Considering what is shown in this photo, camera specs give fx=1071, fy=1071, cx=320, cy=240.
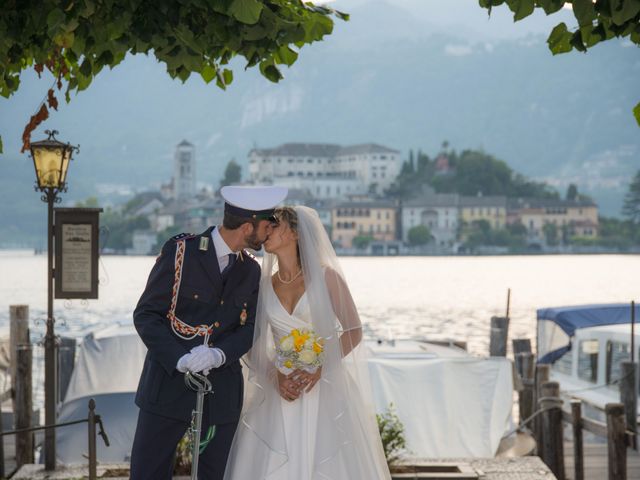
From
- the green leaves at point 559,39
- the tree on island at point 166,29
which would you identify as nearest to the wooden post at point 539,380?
the green leaves at point 559,39

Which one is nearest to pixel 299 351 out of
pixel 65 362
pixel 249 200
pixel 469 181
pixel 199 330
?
pixel 199 330

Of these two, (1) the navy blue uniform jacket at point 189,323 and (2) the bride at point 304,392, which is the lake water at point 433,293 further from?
(1) the navy blue uniform jacket at point 189,323

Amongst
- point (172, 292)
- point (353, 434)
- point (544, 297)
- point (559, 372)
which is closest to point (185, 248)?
point (172, 292)

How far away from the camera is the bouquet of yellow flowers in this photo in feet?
15.8

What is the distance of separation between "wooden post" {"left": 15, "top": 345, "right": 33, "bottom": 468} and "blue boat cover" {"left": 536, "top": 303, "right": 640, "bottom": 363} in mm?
11732

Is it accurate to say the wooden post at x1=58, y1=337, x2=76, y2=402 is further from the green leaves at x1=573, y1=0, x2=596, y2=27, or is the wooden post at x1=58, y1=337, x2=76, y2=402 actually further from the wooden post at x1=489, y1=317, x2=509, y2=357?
the green leaves at x1=573, y1=0, x2=596, y2=27

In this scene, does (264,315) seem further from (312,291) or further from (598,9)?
(598,9)

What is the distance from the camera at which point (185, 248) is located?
4.48 m

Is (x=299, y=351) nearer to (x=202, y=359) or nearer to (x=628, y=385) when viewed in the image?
(x=202, y=359)

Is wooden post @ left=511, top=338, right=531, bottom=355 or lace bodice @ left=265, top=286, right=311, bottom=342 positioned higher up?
lace bodice @ left=265, top=286, right=311, bottom=342

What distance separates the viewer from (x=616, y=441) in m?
10.4

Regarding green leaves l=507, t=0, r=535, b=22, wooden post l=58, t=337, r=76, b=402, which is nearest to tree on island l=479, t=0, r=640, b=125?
green leaves l=507, t=0, r=535, b=22

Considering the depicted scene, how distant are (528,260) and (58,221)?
159258mm

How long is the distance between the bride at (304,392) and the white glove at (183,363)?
0.73 m
